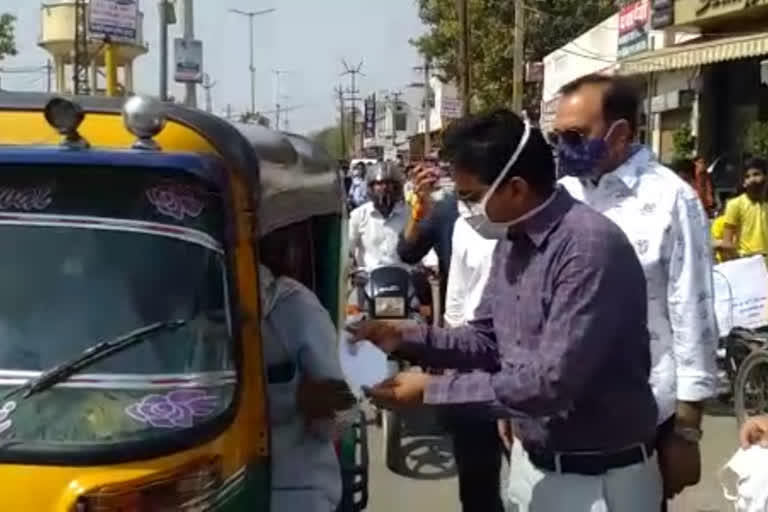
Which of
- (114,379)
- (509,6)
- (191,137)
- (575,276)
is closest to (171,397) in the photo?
(114,379)

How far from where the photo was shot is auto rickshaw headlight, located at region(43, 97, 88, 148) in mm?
3236

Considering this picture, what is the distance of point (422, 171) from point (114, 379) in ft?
15.3

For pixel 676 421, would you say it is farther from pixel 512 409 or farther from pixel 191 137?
pixel 191 137

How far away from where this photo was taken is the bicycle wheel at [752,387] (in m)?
8.13

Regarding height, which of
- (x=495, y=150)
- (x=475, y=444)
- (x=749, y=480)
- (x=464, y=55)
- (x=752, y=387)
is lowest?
(x=752, y=387)

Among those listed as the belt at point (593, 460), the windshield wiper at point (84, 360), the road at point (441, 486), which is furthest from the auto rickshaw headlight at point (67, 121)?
the road at point (441, 486)

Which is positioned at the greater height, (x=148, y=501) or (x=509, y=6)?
(x=509, y=6)

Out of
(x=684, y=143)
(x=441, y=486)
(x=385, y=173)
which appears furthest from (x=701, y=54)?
(x=441, y=486)

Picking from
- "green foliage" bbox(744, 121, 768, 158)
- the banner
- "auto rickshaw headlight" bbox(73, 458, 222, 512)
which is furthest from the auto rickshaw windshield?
the banner

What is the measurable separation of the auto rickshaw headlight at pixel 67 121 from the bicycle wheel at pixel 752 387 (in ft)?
18.6

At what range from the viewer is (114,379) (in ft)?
10.3

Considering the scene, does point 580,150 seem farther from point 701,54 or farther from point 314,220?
point 701,54

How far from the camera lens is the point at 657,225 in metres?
4.04

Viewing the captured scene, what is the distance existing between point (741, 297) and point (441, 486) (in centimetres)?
268
